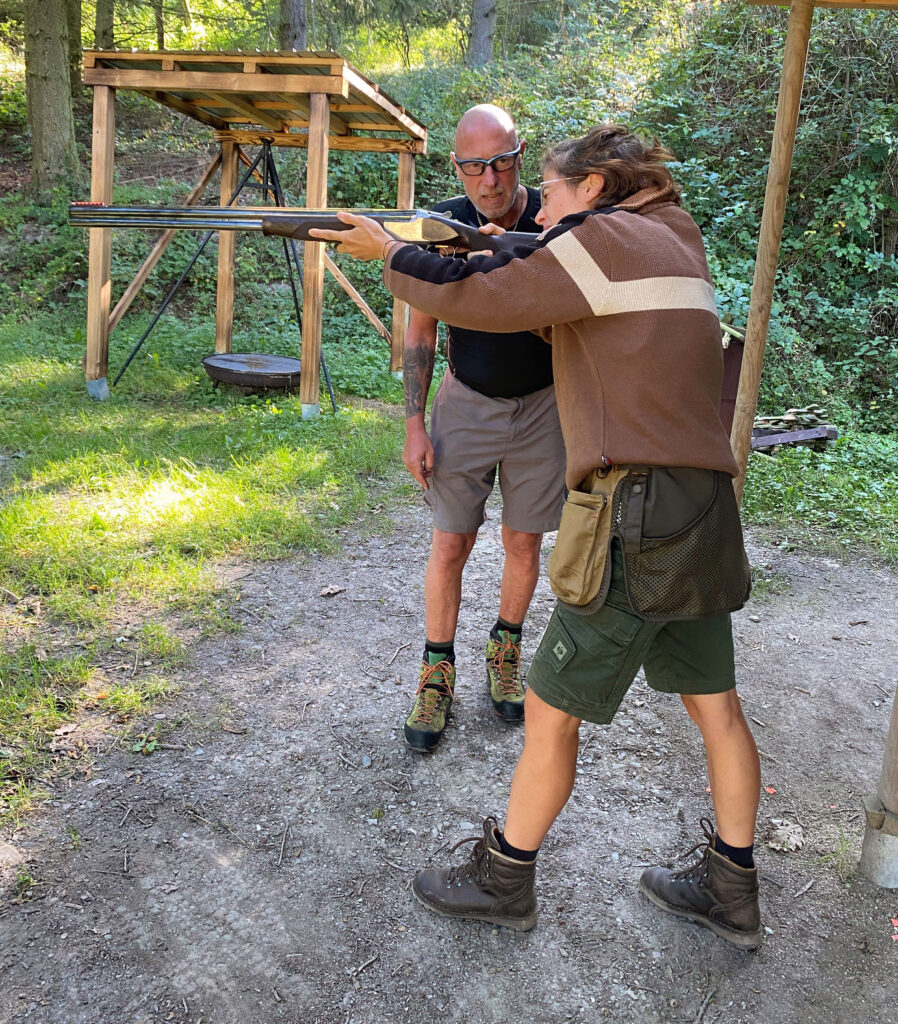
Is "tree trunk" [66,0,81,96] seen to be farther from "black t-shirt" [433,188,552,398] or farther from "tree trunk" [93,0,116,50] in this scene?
"black t-shirt" [433,188,552,398]

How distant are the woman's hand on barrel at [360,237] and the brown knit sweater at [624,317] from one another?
49 cm

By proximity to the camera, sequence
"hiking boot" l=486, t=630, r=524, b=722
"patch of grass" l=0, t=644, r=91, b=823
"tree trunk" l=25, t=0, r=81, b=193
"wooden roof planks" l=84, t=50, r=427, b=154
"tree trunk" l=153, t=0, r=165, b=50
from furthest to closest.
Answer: "tree trunk" l=153, t=0, r=165, b=50
"tree trunk" l=25, t=0, r=81, b=193
"wooden roof planks" l=84, t=50, r=427, b=154
"hiking boot" l=486, t=630, r=524, b=722
"patch of grass" l=0, t=644, r=91, b=823

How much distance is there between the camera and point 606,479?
6.53 ft

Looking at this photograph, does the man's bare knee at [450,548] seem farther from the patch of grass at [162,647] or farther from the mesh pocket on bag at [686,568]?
the patch of grass at [162,647]

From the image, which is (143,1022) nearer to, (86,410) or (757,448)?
(86,410)

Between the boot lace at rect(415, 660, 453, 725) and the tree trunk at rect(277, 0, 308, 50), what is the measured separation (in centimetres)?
1430

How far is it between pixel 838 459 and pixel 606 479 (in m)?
6.08

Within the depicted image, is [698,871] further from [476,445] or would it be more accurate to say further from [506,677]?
[476,445]

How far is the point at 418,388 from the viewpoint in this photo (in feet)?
10.5

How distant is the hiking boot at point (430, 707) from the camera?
10.0 feet

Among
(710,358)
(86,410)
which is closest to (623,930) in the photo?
(710,358)

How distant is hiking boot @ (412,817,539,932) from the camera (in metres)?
2.24

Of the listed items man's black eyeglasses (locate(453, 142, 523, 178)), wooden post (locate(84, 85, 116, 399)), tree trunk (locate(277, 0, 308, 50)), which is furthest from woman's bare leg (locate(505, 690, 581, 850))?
tree trunk (locate(277, 0, 308, 50))

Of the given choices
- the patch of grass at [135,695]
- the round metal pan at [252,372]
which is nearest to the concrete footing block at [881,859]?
the patch of grass at [135,695]
